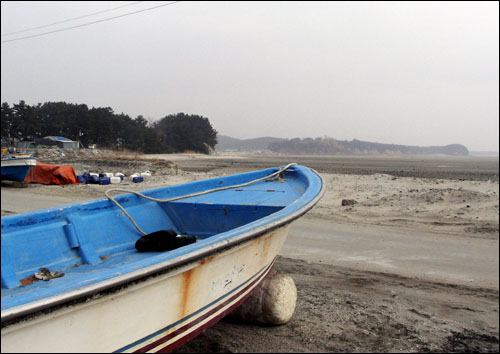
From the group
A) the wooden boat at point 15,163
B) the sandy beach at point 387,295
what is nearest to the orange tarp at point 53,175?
the wooden boat at point 15,163

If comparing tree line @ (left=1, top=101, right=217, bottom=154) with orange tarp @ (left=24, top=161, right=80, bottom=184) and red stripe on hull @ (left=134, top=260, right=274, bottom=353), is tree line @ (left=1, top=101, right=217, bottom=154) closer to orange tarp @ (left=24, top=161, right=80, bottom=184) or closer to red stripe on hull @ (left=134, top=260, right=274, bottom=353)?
red stripe on hull @ (left=134, top=260, right=274, bottom=353)

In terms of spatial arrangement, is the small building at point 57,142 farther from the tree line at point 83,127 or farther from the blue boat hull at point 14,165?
the blue boat hull at point 14,165

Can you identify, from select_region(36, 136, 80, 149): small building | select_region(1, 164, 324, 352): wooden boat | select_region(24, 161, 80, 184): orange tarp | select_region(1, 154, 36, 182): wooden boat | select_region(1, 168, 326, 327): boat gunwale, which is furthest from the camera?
select_region(24, 161, 80, 184): orange tarp

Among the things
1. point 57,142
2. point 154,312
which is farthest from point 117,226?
point 154,312

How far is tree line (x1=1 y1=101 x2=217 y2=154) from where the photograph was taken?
11.1ft

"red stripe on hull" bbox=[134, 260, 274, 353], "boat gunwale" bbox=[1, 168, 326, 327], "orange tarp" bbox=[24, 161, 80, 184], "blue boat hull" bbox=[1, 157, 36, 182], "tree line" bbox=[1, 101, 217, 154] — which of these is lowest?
"red stripe on hull" bbox=[134, 260, 274, 353]

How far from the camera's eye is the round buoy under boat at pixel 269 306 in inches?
130

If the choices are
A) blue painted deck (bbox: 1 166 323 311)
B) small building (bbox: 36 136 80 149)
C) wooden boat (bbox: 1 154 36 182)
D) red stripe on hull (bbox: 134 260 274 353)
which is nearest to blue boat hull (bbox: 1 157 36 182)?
wooden boat (bbox: 1 154 36 182)

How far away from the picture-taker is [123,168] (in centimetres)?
1639

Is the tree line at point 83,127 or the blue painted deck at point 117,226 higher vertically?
the tree line at point 83,127

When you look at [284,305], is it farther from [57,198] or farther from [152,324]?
[57,198]

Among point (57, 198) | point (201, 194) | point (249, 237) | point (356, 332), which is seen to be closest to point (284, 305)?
point (356, 332)

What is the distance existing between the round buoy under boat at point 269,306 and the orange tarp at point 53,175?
10.1m

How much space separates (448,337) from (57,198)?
9599 millimetres
